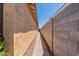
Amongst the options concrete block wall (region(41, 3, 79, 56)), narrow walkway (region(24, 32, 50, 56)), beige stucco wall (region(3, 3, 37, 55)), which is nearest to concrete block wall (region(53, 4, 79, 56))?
concrete block wall (region(41, 3, 79, 56))

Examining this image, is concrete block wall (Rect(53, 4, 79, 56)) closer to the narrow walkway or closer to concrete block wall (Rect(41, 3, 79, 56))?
concrete block wall (Rect(41, 3, 79, 56))

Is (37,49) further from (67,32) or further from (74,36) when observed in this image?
(74,36)

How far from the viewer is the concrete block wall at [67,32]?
4.47 ft

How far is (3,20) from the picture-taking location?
1.78 m

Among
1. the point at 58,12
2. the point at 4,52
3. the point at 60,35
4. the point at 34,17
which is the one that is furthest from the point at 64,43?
the point at 4,52

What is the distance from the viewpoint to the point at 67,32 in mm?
1490

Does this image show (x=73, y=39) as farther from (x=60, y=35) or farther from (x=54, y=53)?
(x=54, y=53)

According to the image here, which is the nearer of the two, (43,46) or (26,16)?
(26,16)

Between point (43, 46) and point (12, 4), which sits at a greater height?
point (12, 4)

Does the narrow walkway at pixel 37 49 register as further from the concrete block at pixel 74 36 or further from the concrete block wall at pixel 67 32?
the concrete block at pixel 74 36

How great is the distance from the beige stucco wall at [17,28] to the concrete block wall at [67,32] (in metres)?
0.27

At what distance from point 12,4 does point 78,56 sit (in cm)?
78

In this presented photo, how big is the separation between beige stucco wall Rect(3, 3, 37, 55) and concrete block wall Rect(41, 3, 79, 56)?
269mm

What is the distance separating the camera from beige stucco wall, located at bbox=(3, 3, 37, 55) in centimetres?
171
